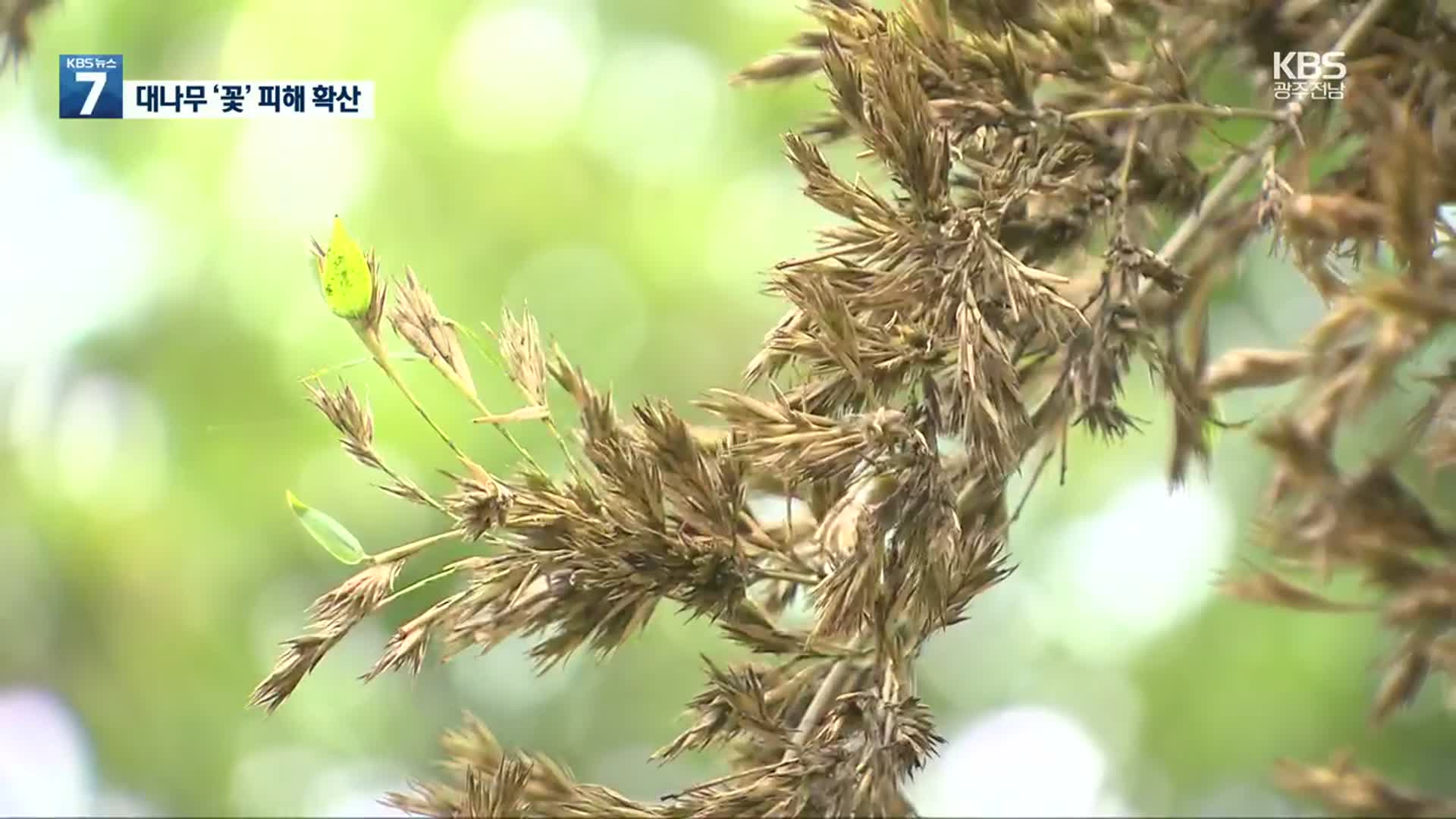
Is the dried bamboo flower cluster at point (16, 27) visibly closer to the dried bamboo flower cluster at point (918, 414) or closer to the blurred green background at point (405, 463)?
the blurred green background at point (405, 463)

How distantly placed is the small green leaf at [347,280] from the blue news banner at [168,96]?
52cm

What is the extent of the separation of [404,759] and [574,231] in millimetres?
491

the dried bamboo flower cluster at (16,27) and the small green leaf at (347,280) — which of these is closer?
the small green leaf at (347,280)

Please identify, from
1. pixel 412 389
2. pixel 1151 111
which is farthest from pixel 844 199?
pixel 412 389

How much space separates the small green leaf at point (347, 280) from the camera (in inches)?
17.3

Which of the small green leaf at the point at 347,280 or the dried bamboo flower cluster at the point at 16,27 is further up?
the dried bamboo flower cluster at the point at 16,27

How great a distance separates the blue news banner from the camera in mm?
880

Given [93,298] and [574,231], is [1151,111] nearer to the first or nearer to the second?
[574,231]

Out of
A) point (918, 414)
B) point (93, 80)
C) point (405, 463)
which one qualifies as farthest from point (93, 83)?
point (918, 414)
